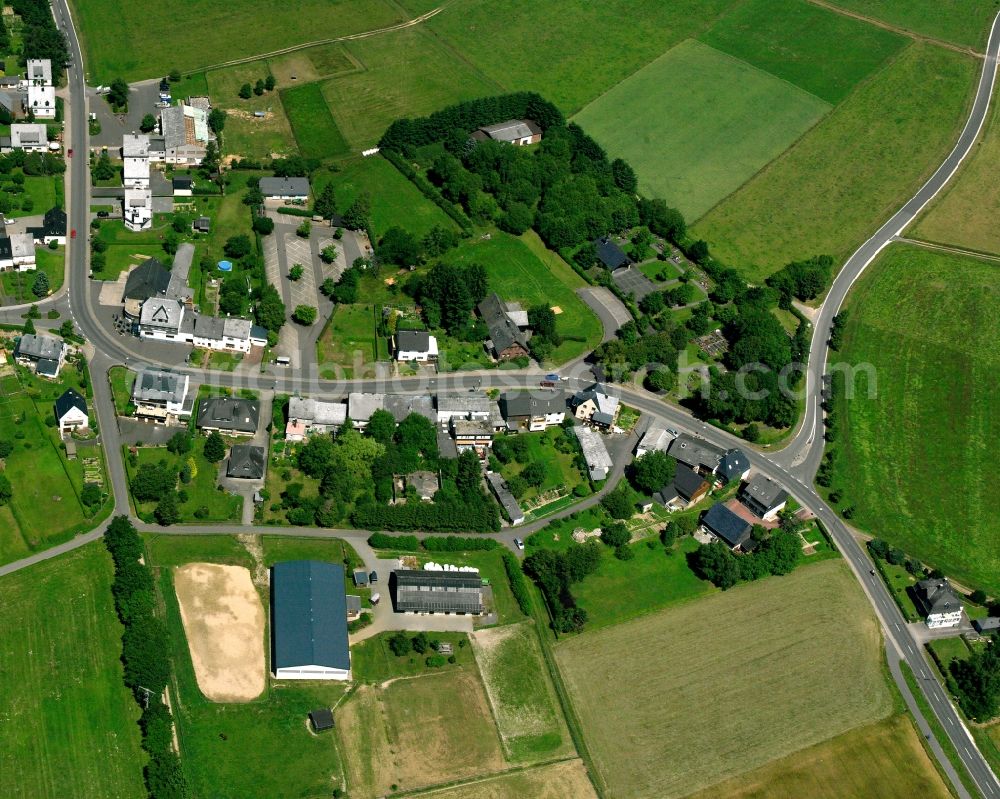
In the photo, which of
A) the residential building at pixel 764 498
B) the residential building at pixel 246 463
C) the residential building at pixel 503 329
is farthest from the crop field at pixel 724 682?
the residential building at pixel 503 329

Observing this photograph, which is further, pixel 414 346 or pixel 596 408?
pixel 414 346

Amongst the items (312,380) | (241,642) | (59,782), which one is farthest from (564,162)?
(59,782)

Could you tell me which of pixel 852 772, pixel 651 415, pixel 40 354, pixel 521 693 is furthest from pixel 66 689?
pixel 852 772

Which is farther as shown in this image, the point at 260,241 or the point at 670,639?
the point at 260,241

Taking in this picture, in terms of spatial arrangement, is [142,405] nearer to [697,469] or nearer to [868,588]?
[697,469]

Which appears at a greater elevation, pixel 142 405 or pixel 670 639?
pixel 142 405

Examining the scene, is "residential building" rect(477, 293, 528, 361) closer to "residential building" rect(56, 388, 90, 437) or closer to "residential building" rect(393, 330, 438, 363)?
"residential building" rect(393, 330, 438, 363)

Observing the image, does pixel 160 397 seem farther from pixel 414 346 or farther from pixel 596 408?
pixel 596 408

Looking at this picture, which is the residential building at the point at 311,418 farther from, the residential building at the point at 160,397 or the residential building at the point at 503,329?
the residential building at the point at 503,329
